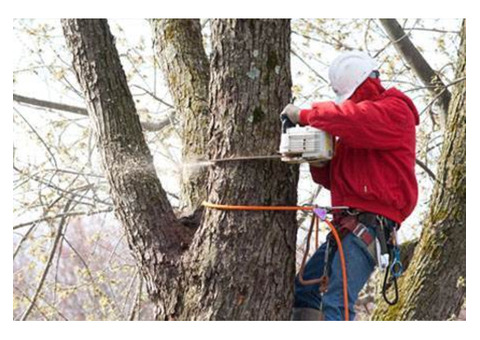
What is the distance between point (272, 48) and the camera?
334 cm

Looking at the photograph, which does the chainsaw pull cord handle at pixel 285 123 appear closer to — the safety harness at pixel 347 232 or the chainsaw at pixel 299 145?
the chainsaw at pixel 299 145

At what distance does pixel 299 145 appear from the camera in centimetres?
327

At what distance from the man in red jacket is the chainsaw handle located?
3 cm

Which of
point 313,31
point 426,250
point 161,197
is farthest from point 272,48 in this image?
point 313,31

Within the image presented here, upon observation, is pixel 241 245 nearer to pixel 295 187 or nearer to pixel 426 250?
pixel 295 187

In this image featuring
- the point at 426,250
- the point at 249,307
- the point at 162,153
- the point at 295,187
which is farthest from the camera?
the point at 162,153

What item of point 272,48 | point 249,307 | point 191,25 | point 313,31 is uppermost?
point 313,31

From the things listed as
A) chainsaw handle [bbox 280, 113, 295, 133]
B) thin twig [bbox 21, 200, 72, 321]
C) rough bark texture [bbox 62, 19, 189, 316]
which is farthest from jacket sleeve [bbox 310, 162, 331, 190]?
thin twig [bbox 21, 200, 72, 321]

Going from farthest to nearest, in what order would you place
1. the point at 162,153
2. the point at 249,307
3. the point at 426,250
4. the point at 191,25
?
1. the point at 162,153
2. the point at 191,25
3. the point at 426,250
4. the point at 249,307

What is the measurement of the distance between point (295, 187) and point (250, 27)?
2.41ft

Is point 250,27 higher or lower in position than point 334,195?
higher

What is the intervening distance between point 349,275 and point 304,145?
0.65m

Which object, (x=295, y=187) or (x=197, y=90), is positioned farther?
(x=197, y=90)

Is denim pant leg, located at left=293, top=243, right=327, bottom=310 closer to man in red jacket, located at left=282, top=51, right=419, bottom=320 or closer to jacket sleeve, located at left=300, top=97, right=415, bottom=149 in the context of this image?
man in red jacket, located at left=282, top=51, right=419, bottom=320
